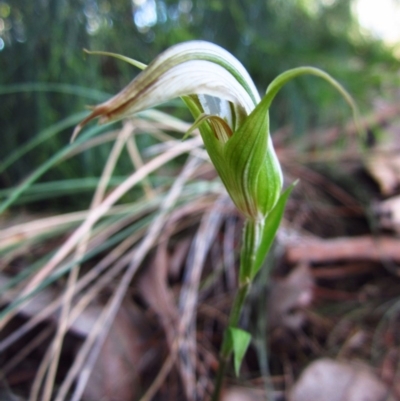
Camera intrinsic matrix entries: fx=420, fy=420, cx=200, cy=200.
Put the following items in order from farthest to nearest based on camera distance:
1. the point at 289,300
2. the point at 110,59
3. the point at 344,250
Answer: the point at 110,59 < the point at 344,250 < the point at 289,300

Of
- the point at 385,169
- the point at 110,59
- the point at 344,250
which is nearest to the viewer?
the point at 344,250

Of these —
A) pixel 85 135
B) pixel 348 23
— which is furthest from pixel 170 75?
pixel 348 23

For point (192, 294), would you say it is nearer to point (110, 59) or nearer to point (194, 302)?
point (194, 302)

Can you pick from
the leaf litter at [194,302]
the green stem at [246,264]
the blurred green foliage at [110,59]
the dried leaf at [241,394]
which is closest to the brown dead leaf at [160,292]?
the leaf litter at [194,302]

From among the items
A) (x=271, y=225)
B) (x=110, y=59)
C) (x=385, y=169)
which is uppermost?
(x=110, y=59)

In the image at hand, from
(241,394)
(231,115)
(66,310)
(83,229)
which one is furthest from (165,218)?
(231,115)

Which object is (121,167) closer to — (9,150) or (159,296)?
(9,150)

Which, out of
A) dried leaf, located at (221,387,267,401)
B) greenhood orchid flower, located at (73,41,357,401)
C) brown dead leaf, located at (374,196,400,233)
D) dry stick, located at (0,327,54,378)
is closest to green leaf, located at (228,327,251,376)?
greenhood orchid flower, located at (73,41,357,401)

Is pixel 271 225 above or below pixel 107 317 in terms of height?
above
